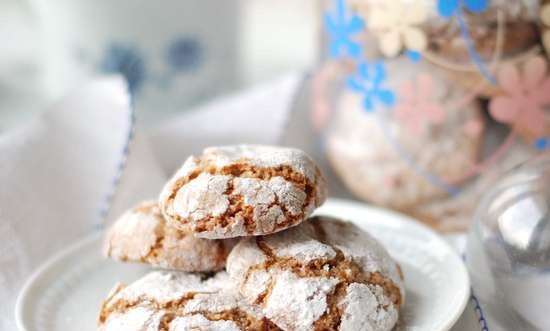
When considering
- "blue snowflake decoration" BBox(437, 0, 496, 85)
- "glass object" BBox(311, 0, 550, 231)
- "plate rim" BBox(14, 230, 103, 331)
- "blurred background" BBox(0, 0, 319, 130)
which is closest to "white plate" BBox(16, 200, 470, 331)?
"plate rim" BBox(14, 230, 103, 331)

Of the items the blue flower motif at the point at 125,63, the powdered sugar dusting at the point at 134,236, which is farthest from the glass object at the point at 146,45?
the powdered sugar dusting at the point at 134,236

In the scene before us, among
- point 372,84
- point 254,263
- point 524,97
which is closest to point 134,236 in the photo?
point 254,263

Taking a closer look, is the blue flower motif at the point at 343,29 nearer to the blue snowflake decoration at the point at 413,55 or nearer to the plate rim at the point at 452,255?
the blue snowflake decoration at the point at 413,55

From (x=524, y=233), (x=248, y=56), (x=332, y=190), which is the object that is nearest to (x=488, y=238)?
(x=524, y=233)

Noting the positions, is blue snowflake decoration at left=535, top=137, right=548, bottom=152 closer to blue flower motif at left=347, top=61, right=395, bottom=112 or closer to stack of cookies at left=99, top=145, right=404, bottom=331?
blue flower motif at left=347, top=61, right=395, bottom=112

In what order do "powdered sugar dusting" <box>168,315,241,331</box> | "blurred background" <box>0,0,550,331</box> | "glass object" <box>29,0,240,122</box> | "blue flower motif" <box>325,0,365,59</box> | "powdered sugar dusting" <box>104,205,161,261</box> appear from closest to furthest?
"powdered sugar dusting" <box>168,315,241,331</box>
"powdered sugar dusting" <box>104,205,161,261</box>
"blurred background" <box>0,0,550,331</box>
"blue flower motif" <box>325,0,365,59</box>
"glass object" <box>29,0,240,122</box>

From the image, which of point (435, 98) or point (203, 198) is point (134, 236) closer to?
point (203, 198)
